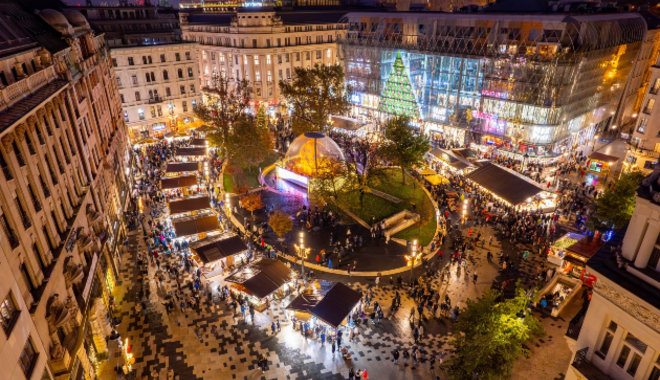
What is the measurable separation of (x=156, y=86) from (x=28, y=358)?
5094cm

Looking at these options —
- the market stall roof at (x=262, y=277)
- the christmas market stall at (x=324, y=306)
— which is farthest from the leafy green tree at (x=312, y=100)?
the christmas market stall at (x=324, y=306)

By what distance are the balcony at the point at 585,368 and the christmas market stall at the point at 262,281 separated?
1742cm

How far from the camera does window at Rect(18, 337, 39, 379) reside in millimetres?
14352

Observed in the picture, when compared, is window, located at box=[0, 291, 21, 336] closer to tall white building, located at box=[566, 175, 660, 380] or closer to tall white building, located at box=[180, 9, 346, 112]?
tall white building, located at box=[566, 175, 660, 380]

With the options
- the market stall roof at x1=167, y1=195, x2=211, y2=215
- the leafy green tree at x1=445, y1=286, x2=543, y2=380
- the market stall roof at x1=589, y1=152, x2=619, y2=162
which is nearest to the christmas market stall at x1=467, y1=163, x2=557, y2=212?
the market stall roof at x1=589, y1=152, x2=619, y2=162

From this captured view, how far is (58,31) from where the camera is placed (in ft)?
91.7

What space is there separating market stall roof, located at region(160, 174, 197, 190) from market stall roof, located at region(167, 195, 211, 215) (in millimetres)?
4319

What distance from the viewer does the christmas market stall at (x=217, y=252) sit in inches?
1138

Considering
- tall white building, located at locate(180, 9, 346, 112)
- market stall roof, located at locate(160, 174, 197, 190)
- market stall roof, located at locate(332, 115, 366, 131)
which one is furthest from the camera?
tall white building, located at locate(180, 9, 346, 112)

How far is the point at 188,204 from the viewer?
36375 mm

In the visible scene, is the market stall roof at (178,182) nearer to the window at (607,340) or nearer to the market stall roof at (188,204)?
the market stall roof at (188,204)

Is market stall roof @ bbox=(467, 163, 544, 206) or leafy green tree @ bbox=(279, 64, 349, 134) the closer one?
market stall roof @ bbox=(467, 163, 544, 206)

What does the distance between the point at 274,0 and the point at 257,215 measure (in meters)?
62.5

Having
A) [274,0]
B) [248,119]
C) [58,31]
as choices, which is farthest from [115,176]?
[274,0]
